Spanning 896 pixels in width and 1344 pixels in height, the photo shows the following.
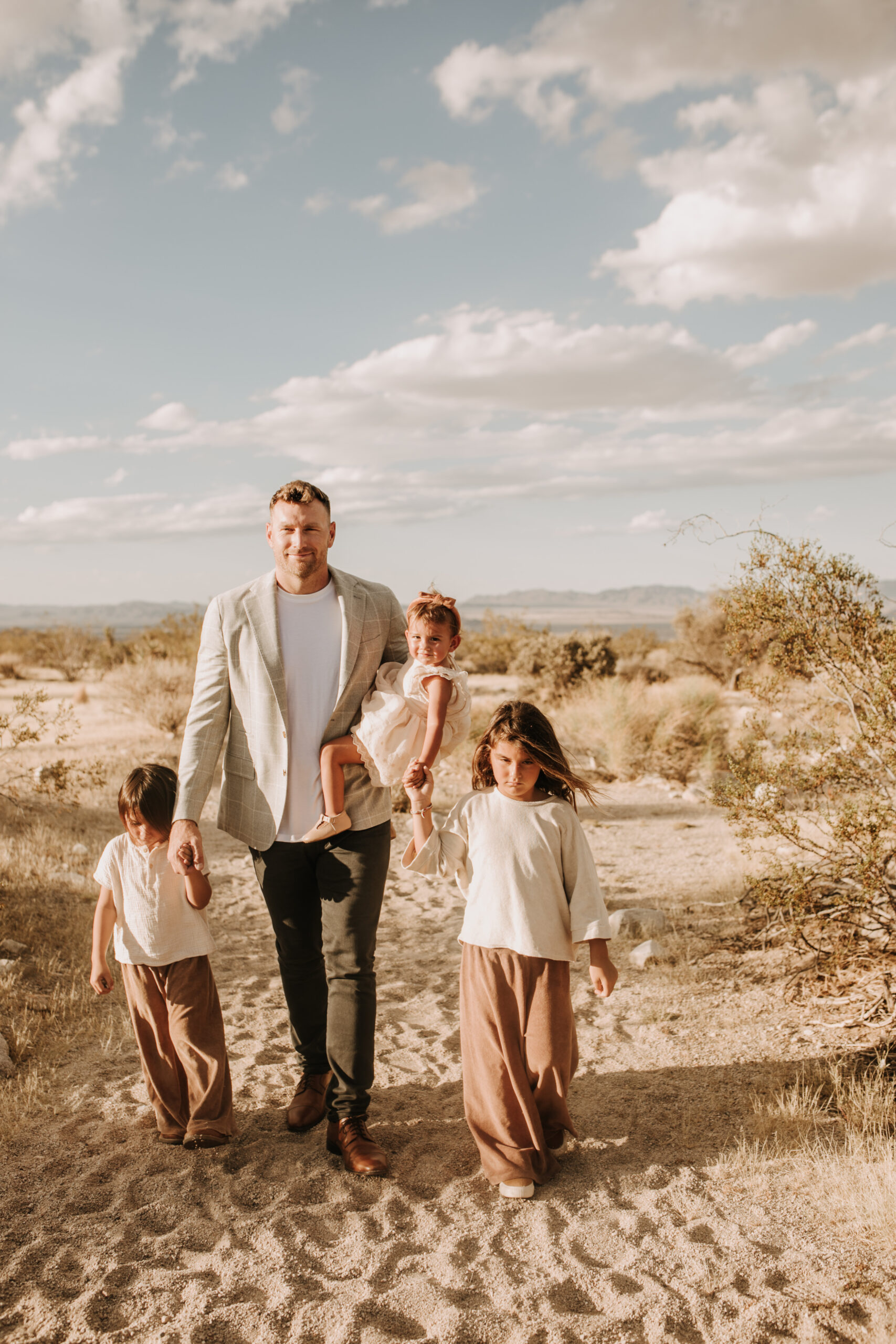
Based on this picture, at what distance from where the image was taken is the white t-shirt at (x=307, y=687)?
2.99 m

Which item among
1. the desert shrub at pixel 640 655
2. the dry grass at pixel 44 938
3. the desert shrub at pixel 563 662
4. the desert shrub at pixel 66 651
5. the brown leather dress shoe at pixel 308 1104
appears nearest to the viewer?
the brown leather dress shoe at pixel 308 1104

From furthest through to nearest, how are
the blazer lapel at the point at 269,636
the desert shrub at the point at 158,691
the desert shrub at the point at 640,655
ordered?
the desert shrub at the point at 640,655
the desert shrub at the point at 158,691
the blazer lapel at the point at 269,636

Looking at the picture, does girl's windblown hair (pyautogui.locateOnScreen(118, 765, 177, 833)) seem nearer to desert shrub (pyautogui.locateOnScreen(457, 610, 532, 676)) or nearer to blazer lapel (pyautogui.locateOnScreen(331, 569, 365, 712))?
blazer lapel (pyautogui.locateOnScreen(331, 569, 365, 712))

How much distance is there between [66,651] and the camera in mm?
24922

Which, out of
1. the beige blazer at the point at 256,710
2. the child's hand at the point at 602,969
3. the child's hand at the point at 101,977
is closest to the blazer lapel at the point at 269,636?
the beige blazer at the point at 256,710

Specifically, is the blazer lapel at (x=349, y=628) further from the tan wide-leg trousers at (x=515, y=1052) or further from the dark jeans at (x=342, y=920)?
the tan wide-leg trousers at (x=515, y=1052)

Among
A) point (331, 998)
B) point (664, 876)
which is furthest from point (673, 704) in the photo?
point (331, 998)

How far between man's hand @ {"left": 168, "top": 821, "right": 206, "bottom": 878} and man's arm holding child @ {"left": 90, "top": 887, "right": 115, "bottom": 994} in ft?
1.56

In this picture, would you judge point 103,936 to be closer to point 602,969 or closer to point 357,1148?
point 357,1148

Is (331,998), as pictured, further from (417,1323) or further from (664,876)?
(664,876)

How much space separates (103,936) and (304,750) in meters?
1.07

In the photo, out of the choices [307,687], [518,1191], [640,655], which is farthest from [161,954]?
[640,655]

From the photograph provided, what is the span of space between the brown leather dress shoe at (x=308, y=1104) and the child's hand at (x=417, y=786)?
1.44m

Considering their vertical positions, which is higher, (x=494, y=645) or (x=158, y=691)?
(x=494, y=645)
